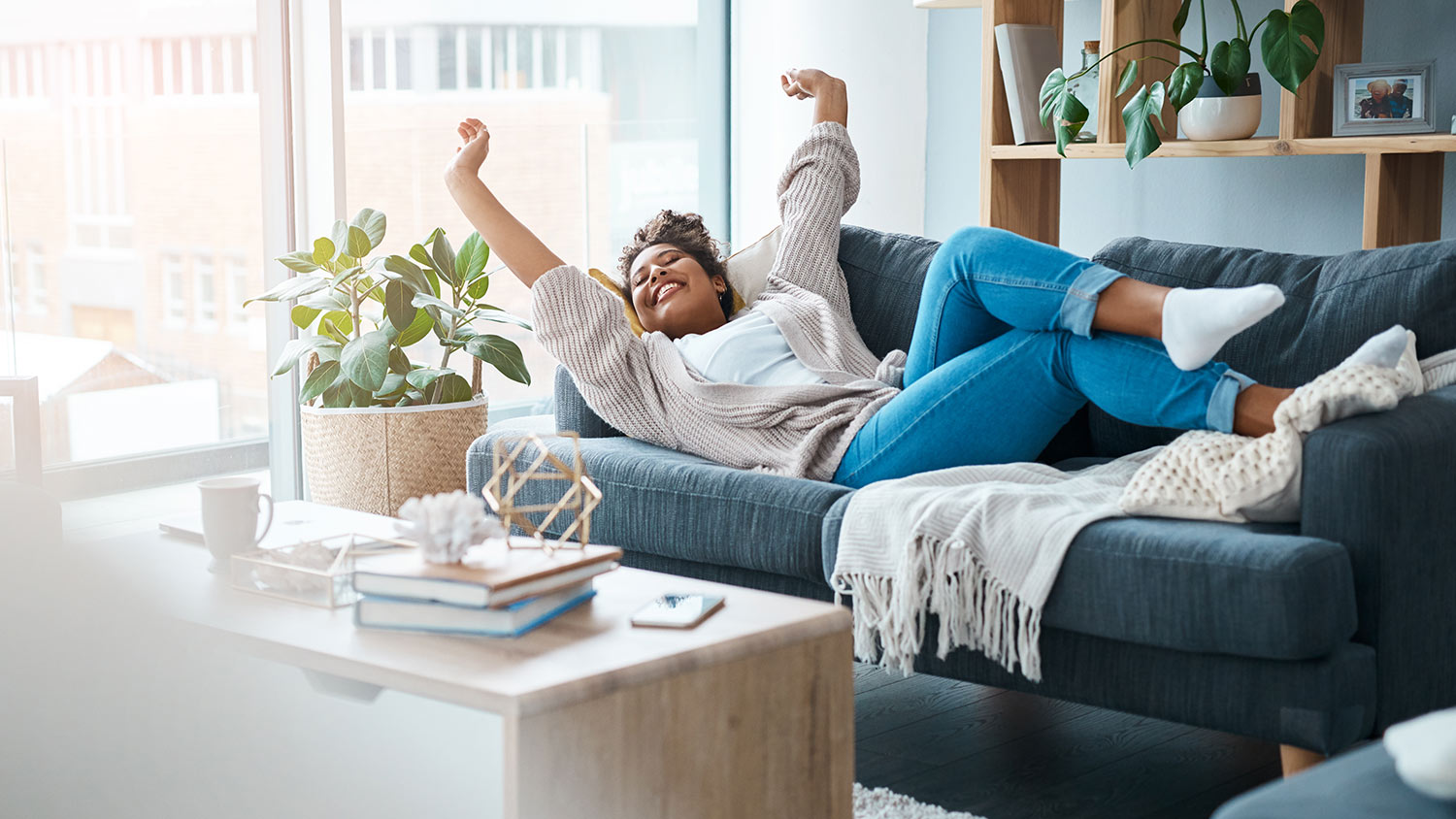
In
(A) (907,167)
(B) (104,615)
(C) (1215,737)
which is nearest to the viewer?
(B) (104,615)

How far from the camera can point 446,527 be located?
1.47 meters

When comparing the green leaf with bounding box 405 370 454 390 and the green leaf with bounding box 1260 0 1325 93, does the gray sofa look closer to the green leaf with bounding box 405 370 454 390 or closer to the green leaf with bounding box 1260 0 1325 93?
the green leaf with bounding box 1260 0 1325 93

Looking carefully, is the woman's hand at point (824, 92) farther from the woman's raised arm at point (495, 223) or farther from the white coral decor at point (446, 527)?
the white coral decor at point (446, 527)

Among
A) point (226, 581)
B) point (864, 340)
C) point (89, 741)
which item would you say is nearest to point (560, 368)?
point (864, 340)

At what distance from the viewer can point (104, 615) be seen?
2.92 ft

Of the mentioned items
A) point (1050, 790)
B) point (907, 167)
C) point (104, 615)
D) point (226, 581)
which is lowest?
point (1050, 790)

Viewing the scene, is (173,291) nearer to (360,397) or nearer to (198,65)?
(198,65)

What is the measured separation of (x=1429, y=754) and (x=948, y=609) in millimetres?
1096

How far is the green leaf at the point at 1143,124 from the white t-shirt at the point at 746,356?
0.90 m

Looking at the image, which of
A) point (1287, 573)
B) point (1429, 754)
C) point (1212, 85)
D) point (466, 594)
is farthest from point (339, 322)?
point (1429, 754)

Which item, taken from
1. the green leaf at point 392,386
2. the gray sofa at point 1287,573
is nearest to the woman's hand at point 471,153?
the green leaf at point 392,386

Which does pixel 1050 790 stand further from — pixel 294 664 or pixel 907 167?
pixel 907 167

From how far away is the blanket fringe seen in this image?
6.20ft

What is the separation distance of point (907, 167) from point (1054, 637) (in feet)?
8.57
